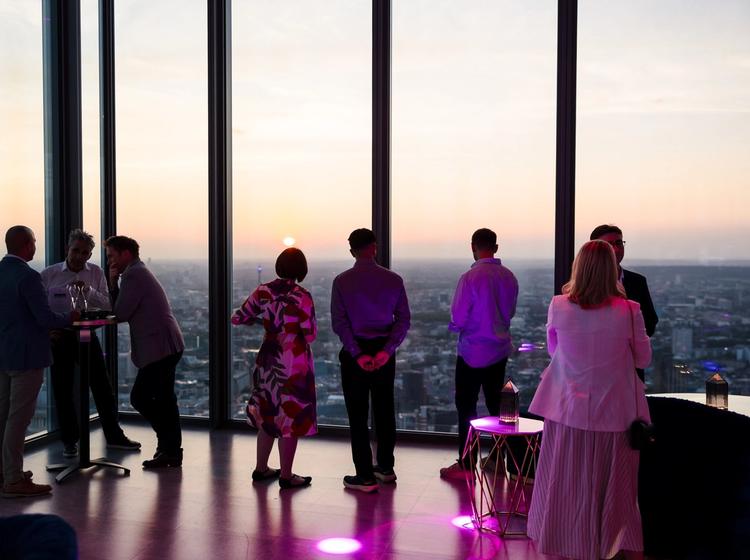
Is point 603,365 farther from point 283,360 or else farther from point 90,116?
point 90,116

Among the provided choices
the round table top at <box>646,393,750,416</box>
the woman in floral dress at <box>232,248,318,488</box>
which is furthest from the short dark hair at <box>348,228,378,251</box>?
the round table top at <box>646,393,750,416</box>

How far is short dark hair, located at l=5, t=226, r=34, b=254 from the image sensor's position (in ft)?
15.3

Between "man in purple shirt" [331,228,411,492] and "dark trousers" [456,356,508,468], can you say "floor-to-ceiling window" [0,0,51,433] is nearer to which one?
"man in purple shirt" [331,228,411,492]

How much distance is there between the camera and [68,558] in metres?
1.85

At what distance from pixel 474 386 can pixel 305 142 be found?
7.83 ft

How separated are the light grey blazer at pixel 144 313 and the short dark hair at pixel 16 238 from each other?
720 millimetres

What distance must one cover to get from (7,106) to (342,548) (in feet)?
13.3

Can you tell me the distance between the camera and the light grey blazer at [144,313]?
5238 mm

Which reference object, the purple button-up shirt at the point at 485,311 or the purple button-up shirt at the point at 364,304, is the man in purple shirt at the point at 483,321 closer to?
the purple button-up shirt at the point at 485,311

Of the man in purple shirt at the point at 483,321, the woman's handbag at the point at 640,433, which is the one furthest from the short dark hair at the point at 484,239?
the woman's handbag at the point at 640,433

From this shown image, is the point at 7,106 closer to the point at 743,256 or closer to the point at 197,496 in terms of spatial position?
the point at 197,496

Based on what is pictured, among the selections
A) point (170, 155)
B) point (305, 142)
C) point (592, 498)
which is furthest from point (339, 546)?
point (170, 155)

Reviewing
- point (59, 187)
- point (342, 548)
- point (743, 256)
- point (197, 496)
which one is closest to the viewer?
point (342, 548)

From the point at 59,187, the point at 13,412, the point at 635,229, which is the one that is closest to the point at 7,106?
the point at 59,187
